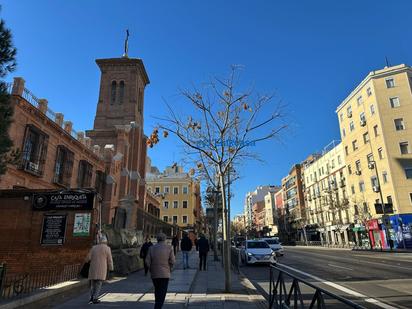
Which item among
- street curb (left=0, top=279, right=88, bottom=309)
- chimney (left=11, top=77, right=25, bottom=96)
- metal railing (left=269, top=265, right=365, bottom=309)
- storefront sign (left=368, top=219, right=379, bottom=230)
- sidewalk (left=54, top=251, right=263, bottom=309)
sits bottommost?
sidewalk (left=54, top=251, right=263, bottom=309)

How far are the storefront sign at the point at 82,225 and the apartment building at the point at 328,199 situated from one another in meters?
47.8

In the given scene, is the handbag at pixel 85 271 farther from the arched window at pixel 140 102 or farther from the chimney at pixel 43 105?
the arched window at pixel 140 102

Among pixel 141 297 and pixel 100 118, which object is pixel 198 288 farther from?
pixel 100 118

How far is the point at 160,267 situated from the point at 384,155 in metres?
42.5

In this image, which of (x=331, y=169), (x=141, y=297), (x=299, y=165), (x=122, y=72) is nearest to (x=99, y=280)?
(x=141, y=297)

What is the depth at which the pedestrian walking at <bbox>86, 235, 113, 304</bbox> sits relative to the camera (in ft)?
26.4

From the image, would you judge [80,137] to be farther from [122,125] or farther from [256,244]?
[256,244]

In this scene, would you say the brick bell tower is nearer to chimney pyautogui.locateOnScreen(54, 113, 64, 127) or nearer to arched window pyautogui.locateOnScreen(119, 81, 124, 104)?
arched window pyautogui.locateOnScreen(119, 81, 124, 104)

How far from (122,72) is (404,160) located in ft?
130

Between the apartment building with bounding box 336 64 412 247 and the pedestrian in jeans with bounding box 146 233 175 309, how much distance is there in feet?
127

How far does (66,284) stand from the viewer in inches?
362

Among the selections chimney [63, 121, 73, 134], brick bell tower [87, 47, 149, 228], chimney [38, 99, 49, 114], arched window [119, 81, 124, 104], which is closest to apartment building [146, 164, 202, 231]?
brick bell tower [87, 47, 149, 228]

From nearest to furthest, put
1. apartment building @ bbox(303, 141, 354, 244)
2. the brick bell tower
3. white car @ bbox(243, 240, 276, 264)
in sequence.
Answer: white car @ bbox(243, 240, 276, 264)
the brick bell tower
apartment building @ bbox(303, 141, 354, 244)

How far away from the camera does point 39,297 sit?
7582mm
